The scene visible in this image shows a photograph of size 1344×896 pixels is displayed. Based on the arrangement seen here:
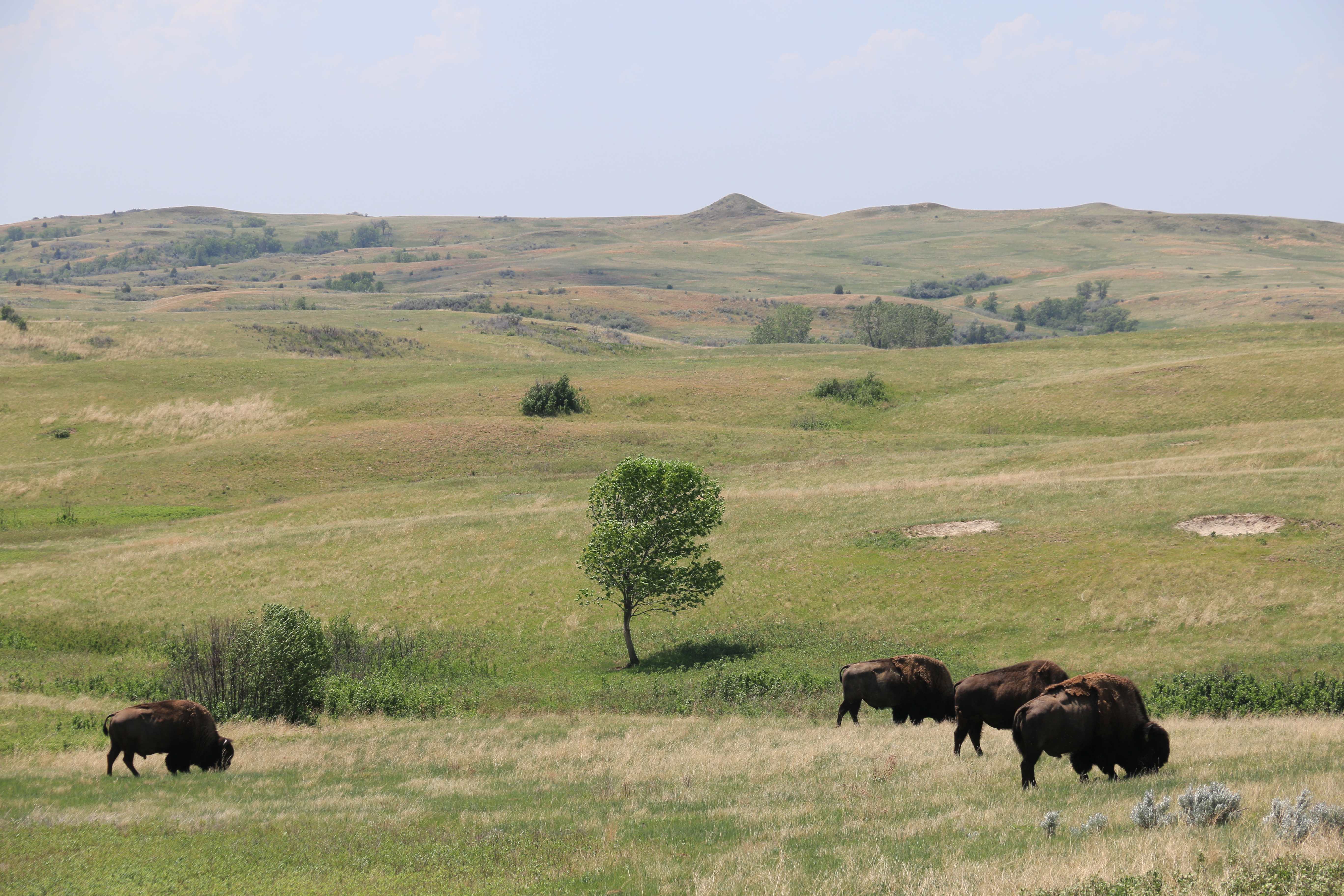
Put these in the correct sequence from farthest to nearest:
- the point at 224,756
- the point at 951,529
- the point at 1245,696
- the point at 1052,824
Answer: the point at 951,529 < the point at 1245,696 < the point at 224,756 < the point at 1052,824

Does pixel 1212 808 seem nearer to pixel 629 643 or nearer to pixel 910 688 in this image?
pixel 910 688

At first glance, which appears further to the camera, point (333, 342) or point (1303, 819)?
point (333, 342)

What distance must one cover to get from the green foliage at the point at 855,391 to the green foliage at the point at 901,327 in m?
55.5

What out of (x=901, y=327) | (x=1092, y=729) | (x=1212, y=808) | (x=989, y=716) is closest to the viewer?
(x=1212, y=808)

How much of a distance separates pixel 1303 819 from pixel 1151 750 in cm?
499

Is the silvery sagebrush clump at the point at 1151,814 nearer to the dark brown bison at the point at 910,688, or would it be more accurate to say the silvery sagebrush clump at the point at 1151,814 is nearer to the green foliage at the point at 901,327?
the dark brown bison at the point at 910,688

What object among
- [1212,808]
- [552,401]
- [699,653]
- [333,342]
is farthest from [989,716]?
[333,342]

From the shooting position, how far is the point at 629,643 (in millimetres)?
34750

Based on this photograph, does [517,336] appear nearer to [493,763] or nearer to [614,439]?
[614,439]

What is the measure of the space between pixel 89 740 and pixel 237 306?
194 meters

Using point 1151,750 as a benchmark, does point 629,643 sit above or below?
below

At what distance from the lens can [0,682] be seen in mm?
30953

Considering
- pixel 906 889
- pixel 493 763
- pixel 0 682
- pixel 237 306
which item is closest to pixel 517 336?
pixel 237 306

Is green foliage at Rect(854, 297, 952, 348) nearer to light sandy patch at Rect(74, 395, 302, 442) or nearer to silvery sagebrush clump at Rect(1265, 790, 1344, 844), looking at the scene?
light sandy patch at Rect(74, 395, 302, 442)
